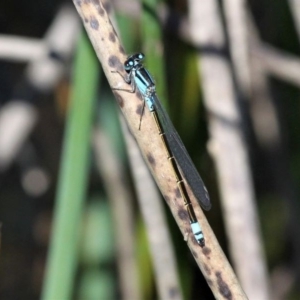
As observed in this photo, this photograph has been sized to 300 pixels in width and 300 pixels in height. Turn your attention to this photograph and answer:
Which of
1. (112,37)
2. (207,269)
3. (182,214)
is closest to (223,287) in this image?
(207,269)

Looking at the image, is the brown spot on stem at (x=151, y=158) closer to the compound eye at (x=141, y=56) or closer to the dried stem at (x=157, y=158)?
the dried stem at (x=157, y=158)

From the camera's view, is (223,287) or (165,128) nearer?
(223,287)

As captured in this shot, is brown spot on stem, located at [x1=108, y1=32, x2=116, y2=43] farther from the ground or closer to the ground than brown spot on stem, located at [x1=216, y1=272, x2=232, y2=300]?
farther from the ground

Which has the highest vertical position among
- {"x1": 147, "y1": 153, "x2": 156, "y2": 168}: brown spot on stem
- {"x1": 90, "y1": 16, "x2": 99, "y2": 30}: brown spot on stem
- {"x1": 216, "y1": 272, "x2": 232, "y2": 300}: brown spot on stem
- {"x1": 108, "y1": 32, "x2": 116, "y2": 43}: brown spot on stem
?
{"x1": 90, "y1": 16, "x2": 99, "y2": 30}: brown spot on stem

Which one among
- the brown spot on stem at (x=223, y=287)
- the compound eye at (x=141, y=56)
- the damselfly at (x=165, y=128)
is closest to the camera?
the brown spot on stem at (x=223, y=287)

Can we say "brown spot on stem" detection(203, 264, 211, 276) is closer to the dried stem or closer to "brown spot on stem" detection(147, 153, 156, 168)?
the dried stem

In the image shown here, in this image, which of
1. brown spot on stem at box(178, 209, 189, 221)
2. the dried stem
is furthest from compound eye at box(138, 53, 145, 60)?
brown spot on stem at box(178, 209, 189, 221)

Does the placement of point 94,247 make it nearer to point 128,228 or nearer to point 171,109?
point 128,228

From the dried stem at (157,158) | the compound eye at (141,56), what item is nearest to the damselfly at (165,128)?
the compound eye at (141,56)

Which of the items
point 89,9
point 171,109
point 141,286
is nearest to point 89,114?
point 89,9

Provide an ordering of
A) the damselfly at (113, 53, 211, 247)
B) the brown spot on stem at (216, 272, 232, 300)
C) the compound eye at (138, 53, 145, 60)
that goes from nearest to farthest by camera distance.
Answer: the brown spot on stem at (216, 272, 232, 300) → the damselfly at (113, 53, 211, 247) → the compound eye at (138, 53, 145, 60)

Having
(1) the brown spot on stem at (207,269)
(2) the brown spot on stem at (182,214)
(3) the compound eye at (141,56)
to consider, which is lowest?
(1) the brown spot on stem at (207,269)

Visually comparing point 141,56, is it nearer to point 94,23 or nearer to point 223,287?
point 94,23
